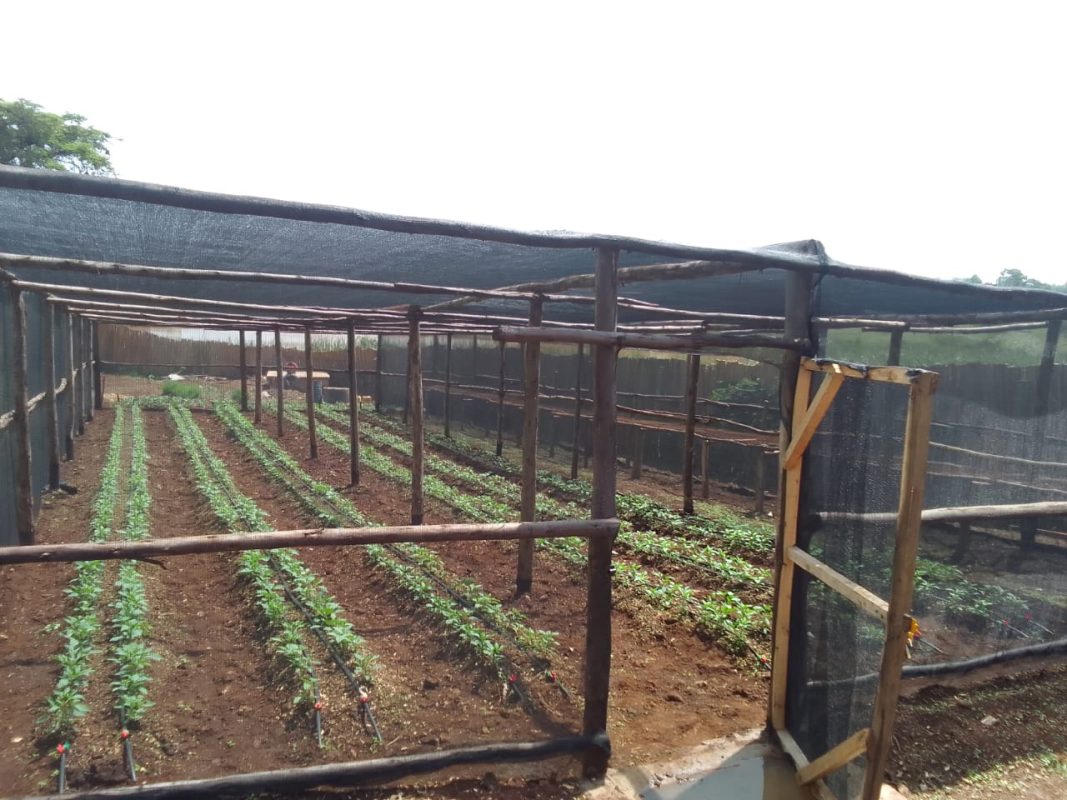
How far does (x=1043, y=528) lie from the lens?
193 inches

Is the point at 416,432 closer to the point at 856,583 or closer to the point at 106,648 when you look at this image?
the point at 106,648

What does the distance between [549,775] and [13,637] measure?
13.4 ft

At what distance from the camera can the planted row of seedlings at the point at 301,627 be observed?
392cm

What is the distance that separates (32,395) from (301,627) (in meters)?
5.98

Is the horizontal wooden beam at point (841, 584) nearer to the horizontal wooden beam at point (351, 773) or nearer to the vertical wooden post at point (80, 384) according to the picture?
the horizontal wooden beam at point (351, 773)

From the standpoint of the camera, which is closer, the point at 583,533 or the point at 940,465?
the point at 583,533

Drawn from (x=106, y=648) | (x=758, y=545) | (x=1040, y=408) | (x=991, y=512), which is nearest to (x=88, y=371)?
(x=106, y=648)

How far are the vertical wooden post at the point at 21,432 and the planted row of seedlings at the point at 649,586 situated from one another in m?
4.56

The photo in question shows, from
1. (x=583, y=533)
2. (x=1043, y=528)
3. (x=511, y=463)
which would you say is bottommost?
(x=511, y=463)

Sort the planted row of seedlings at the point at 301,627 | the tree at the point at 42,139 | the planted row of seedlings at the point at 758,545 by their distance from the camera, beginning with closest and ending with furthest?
the planted row of seedlings at the point at 301,627, the planted row of seedlings at the point at 758,545, the tree at the point at 42,139

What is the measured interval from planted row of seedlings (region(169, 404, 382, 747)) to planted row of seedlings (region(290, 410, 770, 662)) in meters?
2.39

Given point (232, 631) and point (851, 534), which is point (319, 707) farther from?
point (851, 534)

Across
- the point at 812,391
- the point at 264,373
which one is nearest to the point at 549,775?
the point at 812,391

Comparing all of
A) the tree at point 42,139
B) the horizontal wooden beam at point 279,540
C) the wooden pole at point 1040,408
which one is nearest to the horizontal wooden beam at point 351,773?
the horizontal wooden beam at point 279,540
